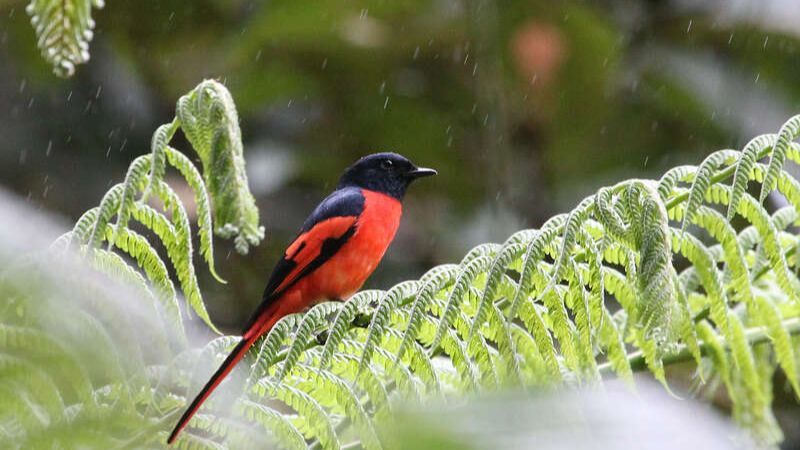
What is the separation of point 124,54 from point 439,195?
69.8 inches

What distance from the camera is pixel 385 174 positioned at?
11.5ft

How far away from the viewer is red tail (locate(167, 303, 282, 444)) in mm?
1765

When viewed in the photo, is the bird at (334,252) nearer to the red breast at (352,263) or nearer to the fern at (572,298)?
the red breast at (352,263)

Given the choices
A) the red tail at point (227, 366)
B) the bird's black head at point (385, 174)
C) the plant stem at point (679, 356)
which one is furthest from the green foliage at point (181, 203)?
the bird's black head at point (385, 174)

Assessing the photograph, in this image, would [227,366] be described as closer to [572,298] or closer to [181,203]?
[181,203]

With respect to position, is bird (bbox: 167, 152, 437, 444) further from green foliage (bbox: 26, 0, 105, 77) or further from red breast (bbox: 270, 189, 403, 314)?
green foliage (bbox: 26, 0, 105, 77)

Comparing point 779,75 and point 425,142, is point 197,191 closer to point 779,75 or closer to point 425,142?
point 425,142

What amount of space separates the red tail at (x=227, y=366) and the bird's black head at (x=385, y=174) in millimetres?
1066

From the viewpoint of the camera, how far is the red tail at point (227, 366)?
1.76m

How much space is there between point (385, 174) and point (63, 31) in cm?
282

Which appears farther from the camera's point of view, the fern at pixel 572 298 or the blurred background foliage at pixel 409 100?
the blurred background foliage at pixel 409 100

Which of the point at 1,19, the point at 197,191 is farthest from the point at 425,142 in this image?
the point at 197,191

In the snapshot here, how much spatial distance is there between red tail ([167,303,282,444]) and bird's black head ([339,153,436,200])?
1.07 meters

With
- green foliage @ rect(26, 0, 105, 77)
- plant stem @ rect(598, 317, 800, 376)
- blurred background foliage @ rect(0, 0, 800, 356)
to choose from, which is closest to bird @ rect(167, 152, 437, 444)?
plant stem @ rect(598, 317, 800, 376)
